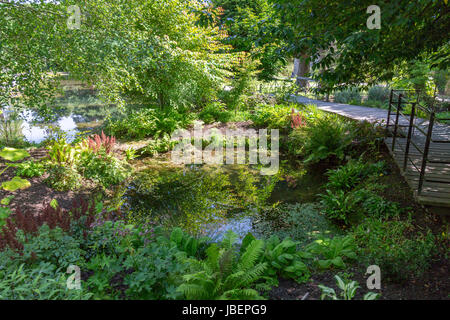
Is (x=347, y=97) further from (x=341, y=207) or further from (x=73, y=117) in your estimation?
(x=73, y=117)

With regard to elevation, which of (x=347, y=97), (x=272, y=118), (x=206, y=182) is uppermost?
(x=347, y=97)

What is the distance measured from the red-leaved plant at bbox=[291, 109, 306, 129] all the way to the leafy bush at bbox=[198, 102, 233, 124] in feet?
9.95

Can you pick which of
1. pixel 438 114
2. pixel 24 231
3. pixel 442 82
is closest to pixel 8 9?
pixel 24 231

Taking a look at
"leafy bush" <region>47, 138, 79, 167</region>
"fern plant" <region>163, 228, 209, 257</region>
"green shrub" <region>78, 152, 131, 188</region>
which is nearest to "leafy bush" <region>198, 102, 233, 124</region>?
"green shrub" <region>78, 152, 131, 188</region>

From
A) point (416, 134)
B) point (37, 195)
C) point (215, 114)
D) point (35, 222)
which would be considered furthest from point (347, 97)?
point (35, 222)

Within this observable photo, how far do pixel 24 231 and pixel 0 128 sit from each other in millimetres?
8059

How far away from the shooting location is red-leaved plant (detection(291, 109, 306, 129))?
10.3m

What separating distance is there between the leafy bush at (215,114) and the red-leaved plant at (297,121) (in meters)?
3.03

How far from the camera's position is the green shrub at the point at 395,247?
131 inches

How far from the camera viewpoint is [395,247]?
387cm

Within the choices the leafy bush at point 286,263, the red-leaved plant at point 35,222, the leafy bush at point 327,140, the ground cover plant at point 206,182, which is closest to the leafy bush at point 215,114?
the ground cover plant at point 206,182

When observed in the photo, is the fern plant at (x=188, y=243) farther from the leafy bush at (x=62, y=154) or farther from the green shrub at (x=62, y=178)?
the leafy bush at (x=62, y=154)

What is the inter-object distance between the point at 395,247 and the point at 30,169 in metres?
6.96

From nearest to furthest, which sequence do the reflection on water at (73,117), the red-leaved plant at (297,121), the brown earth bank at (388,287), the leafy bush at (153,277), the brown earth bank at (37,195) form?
the leafy bush at (153,277)
the brown earth bank at (388,287)
the brown earth bank at (37,195)
the red-leaved plant at (297,121)
the reflection on water at (73,117)
